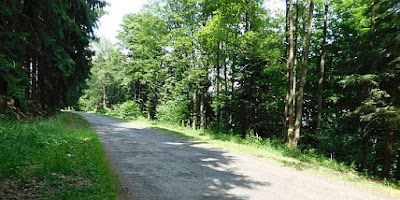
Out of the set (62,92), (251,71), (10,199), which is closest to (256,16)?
(251,71)

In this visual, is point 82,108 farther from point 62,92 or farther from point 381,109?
point 381,109

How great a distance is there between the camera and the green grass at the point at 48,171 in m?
4.09

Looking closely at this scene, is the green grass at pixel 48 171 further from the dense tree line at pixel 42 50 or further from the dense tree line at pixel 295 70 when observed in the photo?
the dense tree line at pixel 295 70

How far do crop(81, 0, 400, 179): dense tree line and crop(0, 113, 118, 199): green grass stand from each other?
9.24 m

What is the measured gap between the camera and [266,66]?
53.4ft

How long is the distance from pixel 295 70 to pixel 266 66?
2907 mm

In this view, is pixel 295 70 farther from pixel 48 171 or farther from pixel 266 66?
pixel 48 171

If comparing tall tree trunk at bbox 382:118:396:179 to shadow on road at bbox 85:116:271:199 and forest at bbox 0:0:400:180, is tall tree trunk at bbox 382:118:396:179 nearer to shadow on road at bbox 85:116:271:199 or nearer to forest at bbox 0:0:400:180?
forest at bbox 0:0:400:180

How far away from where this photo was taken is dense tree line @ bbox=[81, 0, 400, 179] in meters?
10.2

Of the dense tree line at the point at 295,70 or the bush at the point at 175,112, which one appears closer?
the dense tree line at the point at 295,70

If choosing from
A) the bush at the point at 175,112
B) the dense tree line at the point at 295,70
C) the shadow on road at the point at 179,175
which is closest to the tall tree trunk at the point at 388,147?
the dense tree line at the point at 295,70

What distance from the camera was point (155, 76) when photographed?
27.7 metres

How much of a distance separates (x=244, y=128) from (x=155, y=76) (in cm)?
1341

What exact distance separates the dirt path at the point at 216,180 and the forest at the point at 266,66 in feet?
9.90
